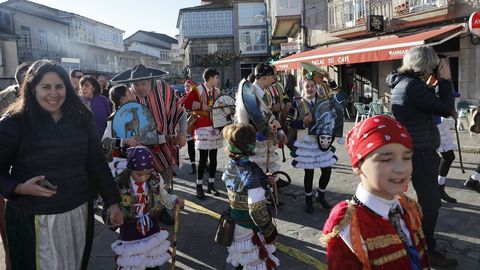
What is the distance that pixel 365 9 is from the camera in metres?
17.9

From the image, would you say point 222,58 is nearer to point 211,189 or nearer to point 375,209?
point 211,189

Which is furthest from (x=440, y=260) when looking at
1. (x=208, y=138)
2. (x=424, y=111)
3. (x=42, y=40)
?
(x=42, y=40)

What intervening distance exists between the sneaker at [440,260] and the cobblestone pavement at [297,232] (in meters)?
0.13

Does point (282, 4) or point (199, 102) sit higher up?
point (282, 4)

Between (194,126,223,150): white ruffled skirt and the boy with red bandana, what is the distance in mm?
4668

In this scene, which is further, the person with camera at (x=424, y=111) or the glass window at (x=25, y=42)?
the glass window at (x=25, y=42)

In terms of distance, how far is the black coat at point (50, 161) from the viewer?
2.50 m

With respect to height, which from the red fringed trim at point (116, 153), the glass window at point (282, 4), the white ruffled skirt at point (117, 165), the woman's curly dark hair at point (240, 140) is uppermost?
the glass window at point (282, 4)

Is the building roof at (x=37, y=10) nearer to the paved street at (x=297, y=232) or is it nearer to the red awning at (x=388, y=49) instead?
the red awning at (x=388, y=49)

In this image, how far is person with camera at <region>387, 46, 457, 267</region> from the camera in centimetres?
342

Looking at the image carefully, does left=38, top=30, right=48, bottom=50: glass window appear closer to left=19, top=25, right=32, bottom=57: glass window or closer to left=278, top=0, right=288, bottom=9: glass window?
left=19, top=25, right=32, bottom=57: glass window

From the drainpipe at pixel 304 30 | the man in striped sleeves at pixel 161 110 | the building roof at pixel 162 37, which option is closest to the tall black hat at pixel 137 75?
the man in striped sleeves at pixel 161 110

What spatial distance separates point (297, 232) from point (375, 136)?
3162mm

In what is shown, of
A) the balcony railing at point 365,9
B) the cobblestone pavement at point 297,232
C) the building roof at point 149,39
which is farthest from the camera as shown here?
the building roof at point 149,39
